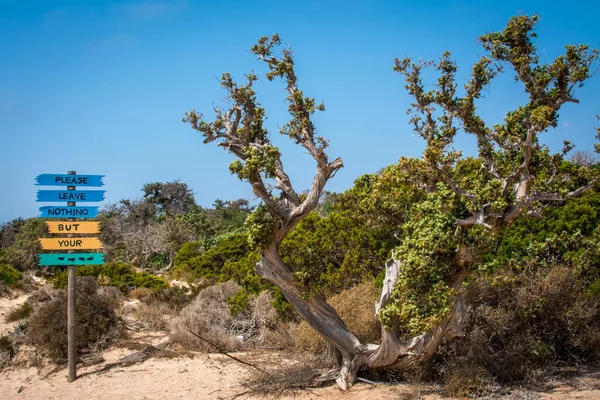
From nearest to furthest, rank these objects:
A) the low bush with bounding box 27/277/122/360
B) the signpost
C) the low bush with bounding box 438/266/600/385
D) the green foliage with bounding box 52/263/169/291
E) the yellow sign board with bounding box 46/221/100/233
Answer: the low bush with bounding box 438/266/600/385 → the signpost → the yellow sign board with bounding box 46/221/100/233 → the low bush with bounding box 27/277/122/360 → the green foliage with bounding box 52/263/169/291

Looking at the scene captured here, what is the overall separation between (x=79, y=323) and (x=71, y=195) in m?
2.80

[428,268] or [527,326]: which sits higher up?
[428,268]

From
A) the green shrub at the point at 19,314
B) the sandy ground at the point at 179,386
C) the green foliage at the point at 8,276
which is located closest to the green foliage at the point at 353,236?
the sandy ground at the point at 179,386

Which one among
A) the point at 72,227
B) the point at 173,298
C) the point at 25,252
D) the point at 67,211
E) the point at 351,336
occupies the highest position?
the point at 25,252

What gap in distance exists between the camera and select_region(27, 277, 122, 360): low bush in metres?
10.2

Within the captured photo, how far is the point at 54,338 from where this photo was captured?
1012cm

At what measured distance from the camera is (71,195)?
963cm

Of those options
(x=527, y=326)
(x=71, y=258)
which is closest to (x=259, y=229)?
(x=71, y=258)

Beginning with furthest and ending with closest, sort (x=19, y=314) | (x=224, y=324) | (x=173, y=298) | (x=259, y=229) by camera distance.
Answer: (x=173, y=298) → (x=19, y=314) → (x=224, y=324) → (x=259, y=229)

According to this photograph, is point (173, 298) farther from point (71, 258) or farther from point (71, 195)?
point (71, 195)

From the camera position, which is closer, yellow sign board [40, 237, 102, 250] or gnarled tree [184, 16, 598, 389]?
gnarled tree [184, 16, 598, 389]

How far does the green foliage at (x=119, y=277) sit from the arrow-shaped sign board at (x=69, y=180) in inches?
277

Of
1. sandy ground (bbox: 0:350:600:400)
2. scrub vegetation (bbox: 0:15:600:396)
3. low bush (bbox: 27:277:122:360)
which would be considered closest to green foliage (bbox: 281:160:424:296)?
scrub vegetation (bbox: 0:15:600:396)

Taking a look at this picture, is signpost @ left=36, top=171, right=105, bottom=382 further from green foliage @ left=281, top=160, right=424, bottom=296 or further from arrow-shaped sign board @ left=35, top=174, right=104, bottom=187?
green foliage @ left=281, top=160, right=424, bottom=296
